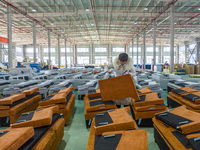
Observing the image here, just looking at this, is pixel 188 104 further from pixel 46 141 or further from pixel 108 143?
pixel 46 141

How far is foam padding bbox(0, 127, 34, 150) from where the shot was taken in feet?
4.38

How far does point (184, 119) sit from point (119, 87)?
102 centimetres

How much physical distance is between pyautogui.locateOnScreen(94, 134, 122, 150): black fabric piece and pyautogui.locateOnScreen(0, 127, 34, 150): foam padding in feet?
2.45

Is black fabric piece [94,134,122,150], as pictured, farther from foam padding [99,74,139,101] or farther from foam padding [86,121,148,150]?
foam padding [99,74,139,101]

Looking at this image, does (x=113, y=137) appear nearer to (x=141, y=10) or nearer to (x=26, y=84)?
(x=26, y=84)

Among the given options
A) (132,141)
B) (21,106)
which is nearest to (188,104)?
(132,141)

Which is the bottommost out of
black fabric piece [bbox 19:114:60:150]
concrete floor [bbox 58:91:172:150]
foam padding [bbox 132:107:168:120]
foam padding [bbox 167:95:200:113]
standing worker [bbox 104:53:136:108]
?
concrete floor [bbox 58:91:172:150]

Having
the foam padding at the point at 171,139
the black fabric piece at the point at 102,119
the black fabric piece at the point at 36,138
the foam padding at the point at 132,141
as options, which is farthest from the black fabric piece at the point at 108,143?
the black fabric piece at the point at 36,138

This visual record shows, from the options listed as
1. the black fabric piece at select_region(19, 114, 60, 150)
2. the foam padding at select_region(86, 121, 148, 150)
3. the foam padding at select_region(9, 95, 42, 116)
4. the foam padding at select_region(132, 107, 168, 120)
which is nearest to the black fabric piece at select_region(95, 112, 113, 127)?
the foam padding at select_region(86, 121, 148, 150)

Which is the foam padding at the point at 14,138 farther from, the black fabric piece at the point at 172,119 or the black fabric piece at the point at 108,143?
the black fabric piece at the point at 172,119

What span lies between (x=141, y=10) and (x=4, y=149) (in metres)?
15.2

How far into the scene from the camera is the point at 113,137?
1.47 m

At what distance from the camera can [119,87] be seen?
8.04 ft

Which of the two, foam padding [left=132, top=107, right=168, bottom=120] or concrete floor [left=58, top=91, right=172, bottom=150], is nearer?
concrete floor [left=58, top=91, right=172, bottom=150]
